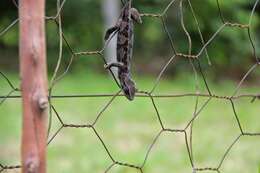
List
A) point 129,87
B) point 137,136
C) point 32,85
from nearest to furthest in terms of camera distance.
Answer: point 32,85
point 129,87
point 137,136

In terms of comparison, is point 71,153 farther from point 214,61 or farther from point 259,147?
point 214,61

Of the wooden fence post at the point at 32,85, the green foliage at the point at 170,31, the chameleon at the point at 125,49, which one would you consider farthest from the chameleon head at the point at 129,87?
the green foliage at the point at 170,31

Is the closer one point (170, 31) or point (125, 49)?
point (125, 49)

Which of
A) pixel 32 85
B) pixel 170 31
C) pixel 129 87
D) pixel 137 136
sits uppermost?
pixel 32 85

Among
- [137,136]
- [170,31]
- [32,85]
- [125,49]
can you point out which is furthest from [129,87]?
[170,31]

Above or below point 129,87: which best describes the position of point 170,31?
below

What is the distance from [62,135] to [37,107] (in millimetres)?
2218

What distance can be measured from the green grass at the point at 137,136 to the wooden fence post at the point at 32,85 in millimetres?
1204

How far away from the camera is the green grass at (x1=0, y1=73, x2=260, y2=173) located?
247 cm

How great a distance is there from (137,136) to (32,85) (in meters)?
2.32

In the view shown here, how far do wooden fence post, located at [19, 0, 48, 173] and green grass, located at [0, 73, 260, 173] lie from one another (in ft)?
3.95

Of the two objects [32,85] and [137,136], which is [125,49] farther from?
[137,136]

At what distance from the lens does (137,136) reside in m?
3.13

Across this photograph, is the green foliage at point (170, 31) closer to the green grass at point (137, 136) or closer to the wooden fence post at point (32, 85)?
the green grass at point (137, 136)
